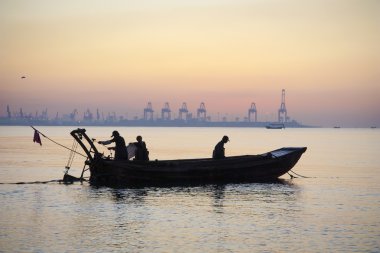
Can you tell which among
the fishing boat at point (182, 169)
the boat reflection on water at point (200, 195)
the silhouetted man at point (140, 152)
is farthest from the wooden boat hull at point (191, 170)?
the silhouetted man at point (140, 152)

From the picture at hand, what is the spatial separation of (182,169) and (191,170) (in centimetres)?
51

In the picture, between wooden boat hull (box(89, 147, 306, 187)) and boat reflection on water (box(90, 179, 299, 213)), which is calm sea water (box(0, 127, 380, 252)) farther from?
wooden boat hull (box(89, 147, 306, 187))

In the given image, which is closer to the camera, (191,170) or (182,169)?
(182,169)

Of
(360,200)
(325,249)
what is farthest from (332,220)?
(360,200)

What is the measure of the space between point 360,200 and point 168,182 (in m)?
9.46

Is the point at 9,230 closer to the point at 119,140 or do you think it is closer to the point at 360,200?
the point at 119,140

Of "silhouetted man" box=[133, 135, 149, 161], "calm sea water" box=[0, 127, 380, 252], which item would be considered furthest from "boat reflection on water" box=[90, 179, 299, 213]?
"silhouetted man" box=[133, 135, 149, 161]

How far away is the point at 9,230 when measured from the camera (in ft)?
65.8

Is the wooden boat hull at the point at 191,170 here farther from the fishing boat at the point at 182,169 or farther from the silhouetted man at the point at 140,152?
the silhouetted man at the point at 140,152

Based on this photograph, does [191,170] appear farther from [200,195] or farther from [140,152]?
[200,195]

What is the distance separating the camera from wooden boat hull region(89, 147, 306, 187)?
99.8 feet

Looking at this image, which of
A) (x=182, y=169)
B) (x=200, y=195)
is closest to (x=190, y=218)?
(x=200, y=195)

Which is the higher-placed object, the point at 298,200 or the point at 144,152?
the point at 144,152

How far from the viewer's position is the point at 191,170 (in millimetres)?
31703
